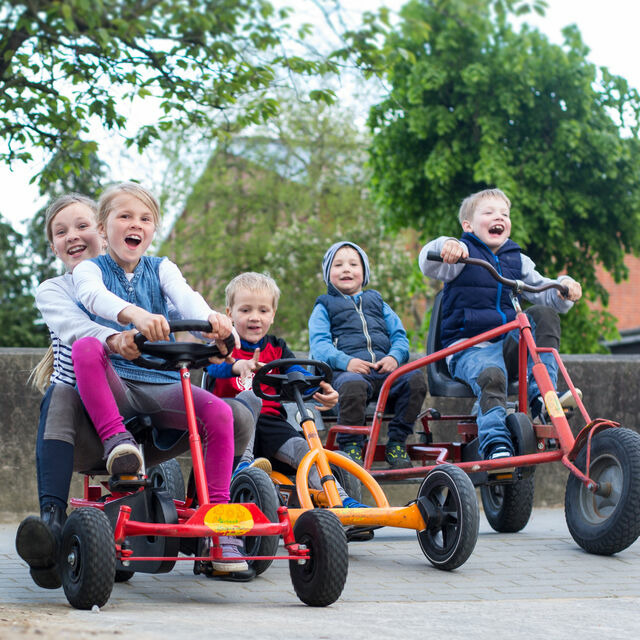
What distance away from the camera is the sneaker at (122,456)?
3.78 m

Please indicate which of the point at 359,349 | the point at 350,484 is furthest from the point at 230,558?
the point at 359,349

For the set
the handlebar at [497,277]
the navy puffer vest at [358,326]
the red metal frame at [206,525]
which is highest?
the handlebar at [497,277]

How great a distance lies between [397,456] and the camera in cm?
587

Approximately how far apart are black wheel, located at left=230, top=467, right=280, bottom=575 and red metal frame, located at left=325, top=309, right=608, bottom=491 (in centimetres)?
117

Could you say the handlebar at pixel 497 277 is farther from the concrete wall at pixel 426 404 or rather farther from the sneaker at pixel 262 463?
the concrete wall at pixel 426 404

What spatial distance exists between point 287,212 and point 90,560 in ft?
98.8

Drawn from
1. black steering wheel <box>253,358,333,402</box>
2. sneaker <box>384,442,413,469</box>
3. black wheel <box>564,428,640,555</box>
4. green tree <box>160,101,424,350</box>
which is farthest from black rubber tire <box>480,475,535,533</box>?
green tree <box>160,101,424,350</box>

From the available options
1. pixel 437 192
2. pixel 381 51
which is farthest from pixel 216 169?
pixel 381 51

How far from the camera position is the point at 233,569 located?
12.4 ft

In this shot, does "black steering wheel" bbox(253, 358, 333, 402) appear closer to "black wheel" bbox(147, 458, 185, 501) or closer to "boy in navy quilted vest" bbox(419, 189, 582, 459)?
"black wheel" bbox(147, 458, 185, 501)

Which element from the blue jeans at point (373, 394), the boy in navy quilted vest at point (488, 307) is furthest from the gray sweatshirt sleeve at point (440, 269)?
the blue jeans at point (373, 394)

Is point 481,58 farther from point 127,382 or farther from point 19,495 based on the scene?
point 127,382

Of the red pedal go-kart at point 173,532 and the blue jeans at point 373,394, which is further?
the blue jeans at point 373,394

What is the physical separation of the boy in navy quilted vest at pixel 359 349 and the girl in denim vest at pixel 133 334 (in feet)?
5.63
